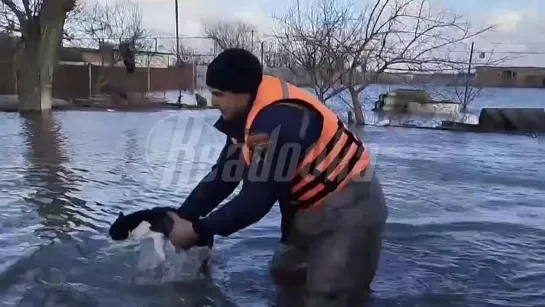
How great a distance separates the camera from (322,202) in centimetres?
360

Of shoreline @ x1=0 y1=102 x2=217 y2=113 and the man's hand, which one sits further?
shoreline @ x1=0 y1=102 x2=217 y2=113

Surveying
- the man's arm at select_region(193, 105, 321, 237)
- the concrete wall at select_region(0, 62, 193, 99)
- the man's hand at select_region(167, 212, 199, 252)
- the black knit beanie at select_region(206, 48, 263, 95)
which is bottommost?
the concrete wall at select_region(0, 62, 193, 99)

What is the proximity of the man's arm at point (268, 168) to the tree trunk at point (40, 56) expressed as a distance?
1976cm

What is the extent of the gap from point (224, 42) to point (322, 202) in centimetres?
2844

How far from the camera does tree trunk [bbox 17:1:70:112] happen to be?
22.1m

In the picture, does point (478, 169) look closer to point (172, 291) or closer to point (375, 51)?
point (172, 291)

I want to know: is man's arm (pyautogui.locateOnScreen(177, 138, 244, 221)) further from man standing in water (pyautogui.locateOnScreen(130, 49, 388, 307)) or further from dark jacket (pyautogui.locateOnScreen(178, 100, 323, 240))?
dark jacket (pyautogui.locateOnScreen(178, 100, 323, 240))

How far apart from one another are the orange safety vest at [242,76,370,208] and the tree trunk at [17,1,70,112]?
1972 centimetres

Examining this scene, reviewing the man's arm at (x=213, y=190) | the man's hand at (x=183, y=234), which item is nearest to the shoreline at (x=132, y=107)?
the man's arm at (x=213, y=190)

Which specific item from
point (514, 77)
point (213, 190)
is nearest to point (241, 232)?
point (213, 190)

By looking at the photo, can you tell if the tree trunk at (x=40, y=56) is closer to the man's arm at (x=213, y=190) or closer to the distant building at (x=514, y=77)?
the distant building at (x=514, y=77)

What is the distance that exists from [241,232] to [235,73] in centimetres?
256

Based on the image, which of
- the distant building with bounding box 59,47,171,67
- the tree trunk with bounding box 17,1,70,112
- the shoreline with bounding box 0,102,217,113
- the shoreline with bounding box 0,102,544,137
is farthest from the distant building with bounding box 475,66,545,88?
the distant building with bounding box 59,47,171,67

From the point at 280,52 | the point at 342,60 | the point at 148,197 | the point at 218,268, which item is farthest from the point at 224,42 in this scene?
the point at 218,268
